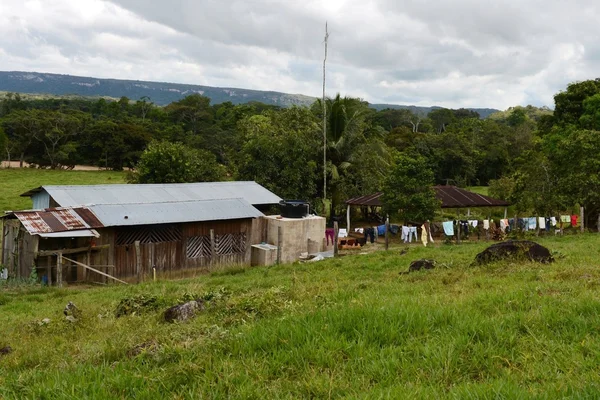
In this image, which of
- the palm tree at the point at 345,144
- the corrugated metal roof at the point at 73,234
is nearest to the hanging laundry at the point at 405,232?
the palm tree at the point at 345,144

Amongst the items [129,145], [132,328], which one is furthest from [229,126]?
[132,328]

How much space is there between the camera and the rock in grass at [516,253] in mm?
10703

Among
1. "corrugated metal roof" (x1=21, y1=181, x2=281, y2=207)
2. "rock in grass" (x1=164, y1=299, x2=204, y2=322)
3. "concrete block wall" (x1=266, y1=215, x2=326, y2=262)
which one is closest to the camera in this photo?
"rock in grass" (x1=164, y1=299, x2=204, y2=322)

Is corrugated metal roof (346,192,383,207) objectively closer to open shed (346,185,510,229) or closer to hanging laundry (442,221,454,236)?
open shed (346,185,510,229)

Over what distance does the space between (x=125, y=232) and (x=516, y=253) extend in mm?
12277

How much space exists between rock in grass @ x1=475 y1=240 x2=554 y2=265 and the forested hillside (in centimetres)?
1208

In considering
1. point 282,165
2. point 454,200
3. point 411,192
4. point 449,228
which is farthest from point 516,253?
point 282,165

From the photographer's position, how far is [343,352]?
15.3ft

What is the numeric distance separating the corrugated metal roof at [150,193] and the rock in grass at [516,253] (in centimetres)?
1218

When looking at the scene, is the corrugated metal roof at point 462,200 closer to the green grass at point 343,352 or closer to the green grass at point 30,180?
the green grass at point 343,352

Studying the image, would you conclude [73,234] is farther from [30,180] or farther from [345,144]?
[30,180]

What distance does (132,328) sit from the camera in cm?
699

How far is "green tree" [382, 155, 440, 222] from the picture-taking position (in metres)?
22.5

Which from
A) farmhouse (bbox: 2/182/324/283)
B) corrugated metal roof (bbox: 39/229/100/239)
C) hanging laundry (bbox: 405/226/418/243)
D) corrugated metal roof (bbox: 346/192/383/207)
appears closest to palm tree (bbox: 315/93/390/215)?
corrugated metal roof (bbox: 346/192/383/207)
